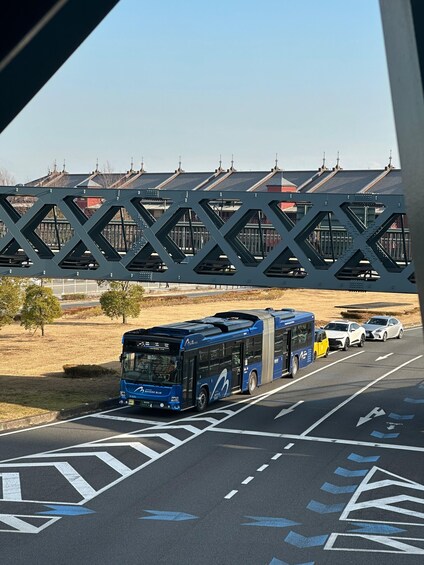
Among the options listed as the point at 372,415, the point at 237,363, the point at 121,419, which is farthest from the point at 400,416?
the point at 121,419

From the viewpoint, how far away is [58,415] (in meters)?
26.2

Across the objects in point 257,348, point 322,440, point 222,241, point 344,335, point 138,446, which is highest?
point 222,241

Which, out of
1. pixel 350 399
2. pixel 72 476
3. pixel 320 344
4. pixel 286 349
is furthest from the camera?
pixel 320 344

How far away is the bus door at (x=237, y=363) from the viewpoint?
30.5m

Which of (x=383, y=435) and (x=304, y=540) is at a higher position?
(x=304, y=540)

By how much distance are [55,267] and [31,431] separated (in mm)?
6796

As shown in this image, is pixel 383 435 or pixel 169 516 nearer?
pixel 169 516

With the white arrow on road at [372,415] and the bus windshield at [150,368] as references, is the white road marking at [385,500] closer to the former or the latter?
the white arrow on road at [372,415]

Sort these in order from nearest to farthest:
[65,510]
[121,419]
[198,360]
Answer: [65,510], [121,419], [198,360]

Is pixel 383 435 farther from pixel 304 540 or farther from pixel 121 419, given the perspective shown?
pixel 304 540

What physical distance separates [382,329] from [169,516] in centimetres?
Answer: 3642

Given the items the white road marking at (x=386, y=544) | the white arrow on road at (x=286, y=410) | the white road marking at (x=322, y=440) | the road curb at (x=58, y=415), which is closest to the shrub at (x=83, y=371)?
the road curb at (x=58, y=415)

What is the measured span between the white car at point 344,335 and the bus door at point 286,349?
10101 millimetres

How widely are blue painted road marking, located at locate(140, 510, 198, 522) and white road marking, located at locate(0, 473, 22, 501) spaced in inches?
105
